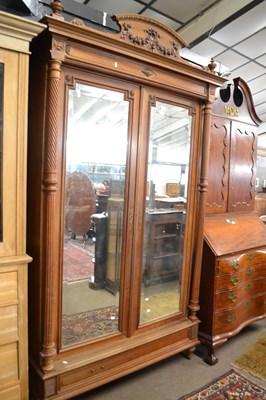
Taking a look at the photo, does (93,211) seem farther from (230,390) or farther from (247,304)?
(247,304)

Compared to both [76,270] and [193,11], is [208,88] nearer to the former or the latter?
[76,270]

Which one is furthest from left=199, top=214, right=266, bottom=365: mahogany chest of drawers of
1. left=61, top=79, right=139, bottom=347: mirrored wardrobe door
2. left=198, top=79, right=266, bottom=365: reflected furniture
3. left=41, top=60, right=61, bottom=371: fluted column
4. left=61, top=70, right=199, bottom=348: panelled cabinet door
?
left=41, top=60, right=61, bottom=371: fluted column

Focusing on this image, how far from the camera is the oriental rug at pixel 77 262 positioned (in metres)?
1.69

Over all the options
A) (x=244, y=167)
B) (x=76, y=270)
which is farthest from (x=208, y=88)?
(x=76, y=270)

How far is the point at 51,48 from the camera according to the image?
1449 mm

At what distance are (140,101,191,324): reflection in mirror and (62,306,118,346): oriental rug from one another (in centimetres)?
24

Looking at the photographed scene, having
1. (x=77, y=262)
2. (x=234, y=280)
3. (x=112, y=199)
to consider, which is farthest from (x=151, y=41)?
(x=234, y=280)

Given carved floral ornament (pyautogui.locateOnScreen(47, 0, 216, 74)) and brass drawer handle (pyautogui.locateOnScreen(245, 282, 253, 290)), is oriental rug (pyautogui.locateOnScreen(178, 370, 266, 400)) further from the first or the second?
carved floral ornament (pyautogui.locateOnScreen(47, 0, 216, 74))

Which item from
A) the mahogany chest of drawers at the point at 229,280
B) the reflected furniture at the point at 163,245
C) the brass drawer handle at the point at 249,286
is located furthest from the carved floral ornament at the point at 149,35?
the brass drawer handle at the point at 249,286

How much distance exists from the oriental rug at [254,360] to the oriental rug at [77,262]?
134 cm

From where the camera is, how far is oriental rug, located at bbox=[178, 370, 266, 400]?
6.16 ft

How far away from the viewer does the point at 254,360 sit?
2.27m

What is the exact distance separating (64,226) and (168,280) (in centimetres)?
94

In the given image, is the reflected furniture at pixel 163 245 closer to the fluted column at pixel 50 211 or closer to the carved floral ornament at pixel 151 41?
the fluted column at pixel 50 211
